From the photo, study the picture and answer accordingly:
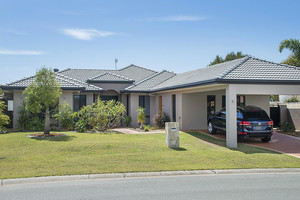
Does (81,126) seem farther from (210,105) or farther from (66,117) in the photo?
(210,105)

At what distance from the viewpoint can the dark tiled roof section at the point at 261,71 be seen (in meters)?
13.5

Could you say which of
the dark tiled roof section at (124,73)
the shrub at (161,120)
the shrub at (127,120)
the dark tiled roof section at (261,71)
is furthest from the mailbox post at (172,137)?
the dark tiled roof section at (124,73)

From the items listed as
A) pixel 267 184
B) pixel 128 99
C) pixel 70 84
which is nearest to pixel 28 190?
pixel 267 184

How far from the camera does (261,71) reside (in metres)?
14.6

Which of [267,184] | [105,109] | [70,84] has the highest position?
[70,84]

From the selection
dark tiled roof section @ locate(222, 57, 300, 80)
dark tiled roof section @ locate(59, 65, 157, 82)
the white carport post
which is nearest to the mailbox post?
the white carport post

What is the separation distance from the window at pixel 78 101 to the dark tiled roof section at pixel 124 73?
3893mm

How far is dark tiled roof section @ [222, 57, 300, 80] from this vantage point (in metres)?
13.5

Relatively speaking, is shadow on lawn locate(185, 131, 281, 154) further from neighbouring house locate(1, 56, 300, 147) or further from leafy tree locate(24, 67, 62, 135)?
leafy tree locate(24, 67, 62, 135)

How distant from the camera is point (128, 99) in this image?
2344 cm

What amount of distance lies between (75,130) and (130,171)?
1008 cm

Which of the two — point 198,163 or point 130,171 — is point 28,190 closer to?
point 130,171

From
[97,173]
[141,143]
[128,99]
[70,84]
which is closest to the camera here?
[97,173]

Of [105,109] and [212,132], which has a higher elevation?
[105,109]
